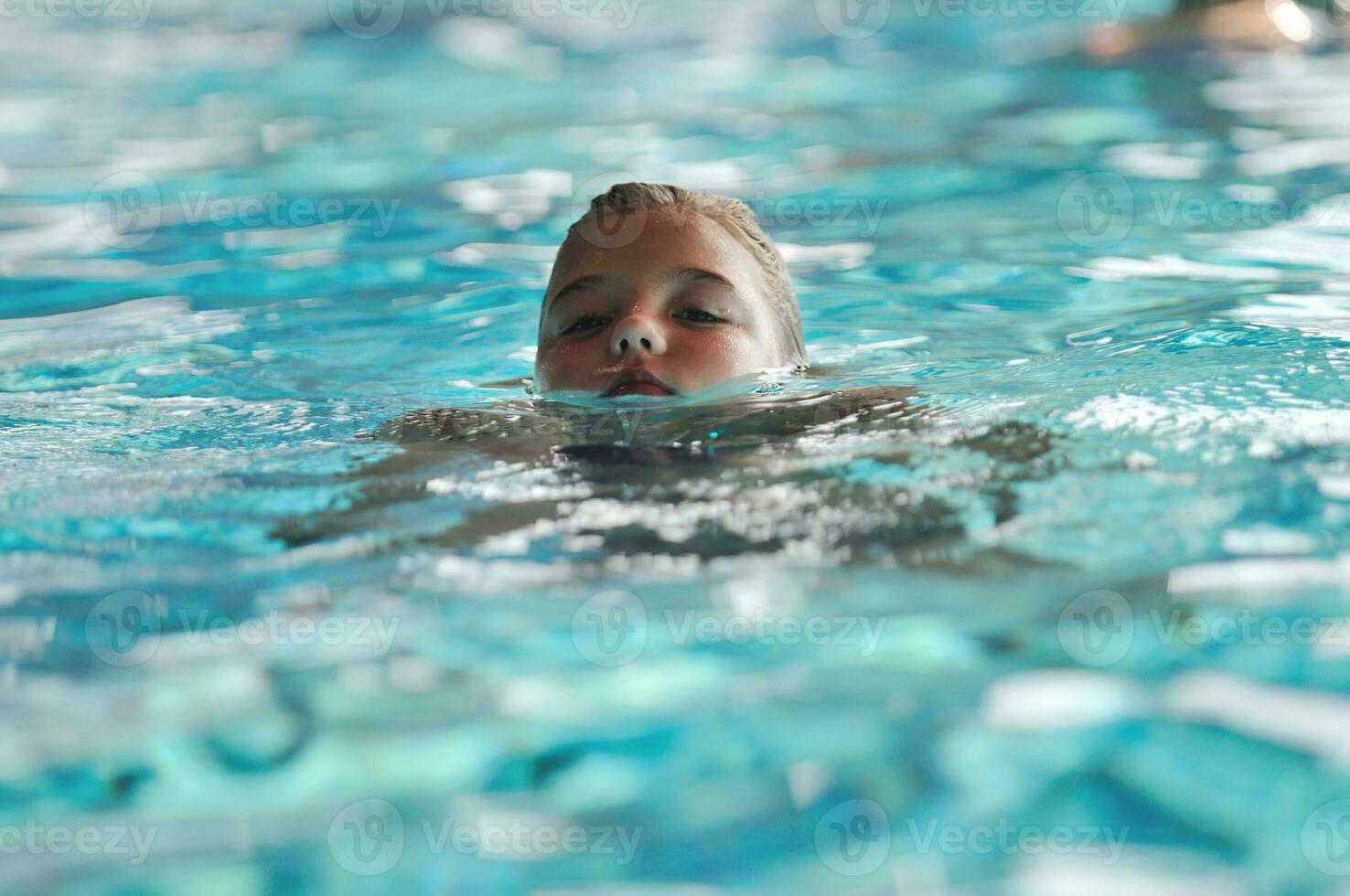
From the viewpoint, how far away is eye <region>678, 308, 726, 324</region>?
3.34 meters

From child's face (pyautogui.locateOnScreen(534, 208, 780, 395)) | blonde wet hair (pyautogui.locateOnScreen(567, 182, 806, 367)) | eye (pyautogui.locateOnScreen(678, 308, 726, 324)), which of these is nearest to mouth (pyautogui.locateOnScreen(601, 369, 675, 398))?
child's face (pyautogui.locateOnScreen(534, 208, 780, 395))

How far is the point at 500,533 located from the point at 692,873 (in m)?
0.93

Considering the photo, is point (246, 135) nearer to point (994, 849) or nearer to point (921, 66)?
point (921, 66)

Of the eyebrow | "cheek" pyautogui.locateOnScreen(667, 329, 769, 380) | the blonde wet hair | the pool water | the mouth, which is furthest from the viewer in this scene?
the blonde wet hair

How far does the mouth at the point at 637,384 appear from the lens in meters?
3.14

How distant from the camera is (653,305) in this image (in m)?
3.31

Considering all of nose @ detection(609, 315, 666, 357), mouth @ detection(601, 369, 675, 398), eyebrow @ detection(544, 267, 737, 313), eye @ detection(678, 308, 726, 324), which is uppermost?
eyebrow @ detection(544, 267, 737, 313)

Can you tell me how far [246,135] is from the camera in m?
8.22

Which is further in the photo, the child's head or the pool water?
the child's head

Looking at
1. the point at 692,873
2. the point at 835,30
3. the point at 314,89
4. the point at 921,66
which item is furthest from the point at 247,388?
the point at 835,30

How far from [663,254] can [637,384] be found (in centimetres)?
39

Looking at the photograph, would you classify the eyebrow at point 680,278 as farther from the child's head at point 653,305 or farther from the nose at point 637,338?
the nose at point 637,338

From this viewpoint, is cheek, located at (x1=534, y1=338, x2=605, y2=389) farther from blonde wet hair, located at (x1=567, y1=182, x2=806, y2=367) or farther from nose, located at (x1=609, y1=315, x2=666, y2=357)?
blonde wet hair, located at (x1=567, y1=182, x2=806, y2=367)

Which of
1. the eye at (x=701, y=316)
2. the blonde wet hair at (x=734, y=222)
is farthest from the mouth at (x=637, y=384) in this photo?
the blonde wet hair at (x=734, y=222)
